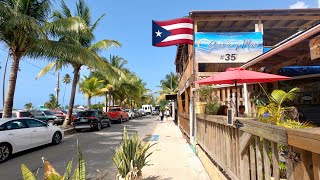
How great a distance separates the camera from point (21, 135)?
985 centimetres

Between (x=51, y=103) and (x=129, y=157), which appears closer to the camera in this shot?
(x=129, y=157)

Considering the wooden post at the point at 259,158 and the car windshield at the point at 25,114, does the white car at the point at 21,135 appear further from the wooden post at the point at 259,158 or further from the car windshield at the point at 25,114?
the car windshield at the point at 25,114

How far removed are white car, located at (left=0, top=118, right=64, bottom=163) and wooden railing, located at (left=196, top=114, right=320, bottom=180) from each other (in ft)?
23.7

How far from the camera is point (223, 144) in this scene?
195 inches

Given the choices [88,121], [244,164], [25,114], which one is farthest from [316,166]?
[25,114]

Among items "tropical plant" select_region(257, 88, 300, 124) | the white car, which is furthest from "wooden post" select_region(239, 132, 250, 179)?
the white car

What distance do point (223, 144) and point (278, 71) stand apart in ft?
16.9

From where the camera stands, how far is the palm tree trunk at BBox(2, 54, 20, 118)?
12.4 m

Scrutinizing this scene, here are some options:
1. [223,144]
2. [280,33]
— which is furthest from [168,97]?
[223,144]

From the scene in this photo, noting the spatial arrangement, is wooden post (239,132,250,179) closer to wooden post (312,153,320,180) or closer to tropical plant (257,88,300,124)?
tropical plant (257,88,300,124)

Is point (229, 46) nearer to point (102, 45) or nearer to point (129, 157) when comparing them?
point (129, 157)

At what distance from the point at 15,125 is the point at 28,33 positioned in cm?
471

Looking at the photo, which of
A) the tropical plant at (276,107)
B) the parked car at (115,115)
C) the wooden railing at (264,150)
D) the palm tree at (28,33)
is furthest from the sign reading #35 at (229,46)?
the parked car at (115,115)

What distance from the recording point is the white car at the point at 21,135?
900 cm
